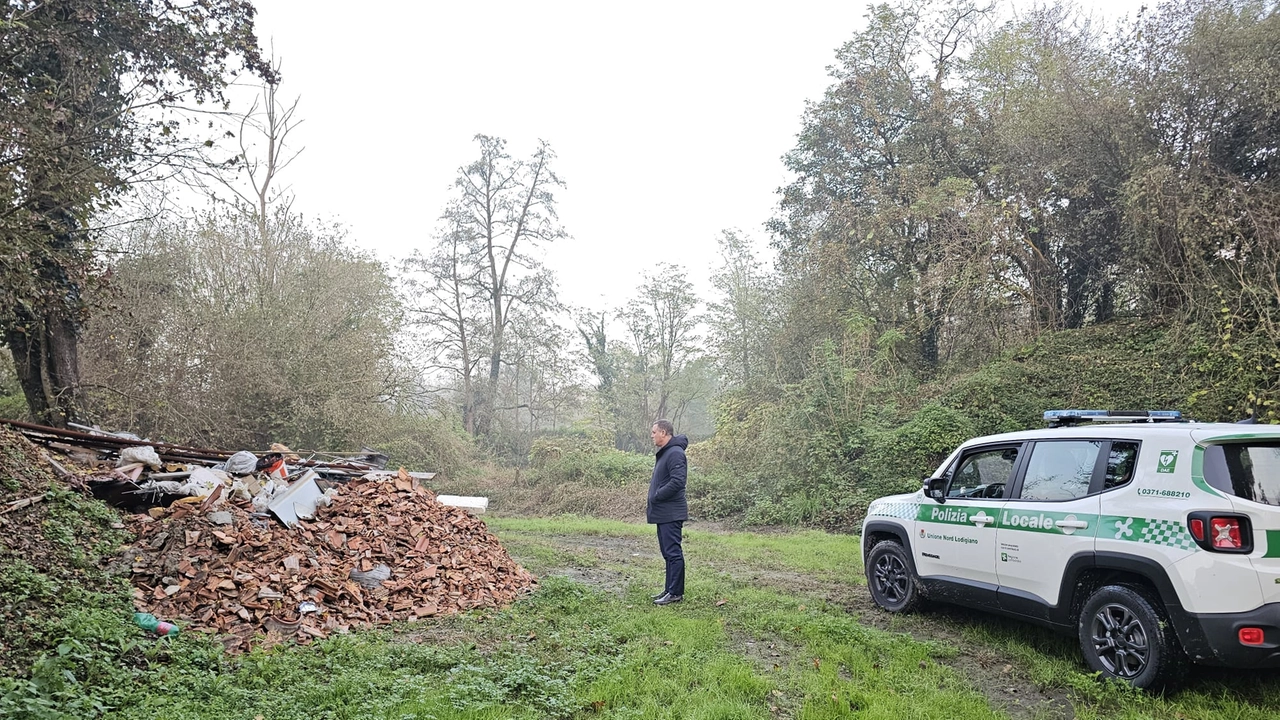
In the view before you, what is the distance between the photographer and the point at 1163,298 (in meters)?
12.3

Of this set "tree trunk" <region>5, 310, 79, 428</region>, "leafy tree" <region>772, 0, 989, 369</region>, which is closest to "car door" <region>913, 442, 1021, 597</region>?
"leafy tree" <region>772, 0, 989, 369</region>

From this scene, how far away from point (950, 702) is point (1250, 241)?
34.6 feet

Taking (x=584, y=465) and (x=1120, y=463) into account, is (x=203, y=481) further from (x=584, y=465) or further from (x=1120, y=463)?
(x=584, y=465)

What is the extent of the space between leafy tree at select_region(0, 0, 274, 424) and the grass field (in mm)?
5180

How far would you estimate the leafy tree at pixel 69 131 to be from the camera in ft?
22.9

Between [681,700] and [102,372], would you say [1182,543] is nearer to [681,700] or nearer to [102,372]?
[681,700]

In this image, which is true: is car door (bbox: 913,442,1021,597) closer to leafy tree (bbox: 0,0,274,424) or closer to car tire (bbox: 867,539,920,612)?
car tire (bbox: 867,539,920,612)

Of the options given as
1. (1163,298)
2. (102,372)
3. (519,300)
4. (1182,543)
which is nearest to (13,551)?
(1182,543)

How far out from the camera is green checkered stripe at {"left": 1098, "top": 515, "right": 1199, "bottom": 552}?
12.7ft

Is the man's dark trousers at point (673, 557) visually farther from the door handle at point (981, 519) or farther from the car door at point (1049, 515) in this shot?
the car door at point (1049, 515)

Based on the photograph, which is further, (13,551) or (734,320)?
(734,320)

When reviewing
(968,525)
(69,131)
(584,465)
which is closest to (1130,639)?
(968,525)

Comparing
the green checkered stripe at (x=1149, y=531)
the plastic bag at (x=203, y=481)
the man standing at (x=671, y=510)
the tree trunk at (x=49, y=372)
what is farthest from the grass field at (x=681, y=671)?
the tree trunk at (x=49, y=372)

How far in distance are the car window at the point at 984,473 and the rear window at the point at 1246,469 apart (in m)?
1.53
